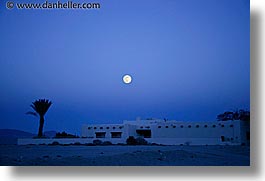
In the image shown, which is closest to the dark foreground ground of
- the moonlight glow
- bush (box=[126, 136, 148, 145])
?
bush (box=[126, 136, 148, 145])

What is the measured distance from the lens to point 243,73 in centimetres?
364

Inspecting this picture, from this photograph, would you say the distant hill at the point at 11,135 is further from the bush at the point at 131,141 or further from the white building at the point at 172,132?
the bush at the point at 131,141

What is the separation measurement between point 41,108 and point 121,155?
2.54 ft

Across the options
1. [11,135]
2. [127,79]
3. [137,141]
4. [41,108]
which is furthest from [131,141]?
[11,135]

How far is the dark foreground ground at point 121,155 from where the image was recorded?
12.1 ft

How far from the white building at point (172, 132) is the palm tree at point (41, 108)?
0.35 metres

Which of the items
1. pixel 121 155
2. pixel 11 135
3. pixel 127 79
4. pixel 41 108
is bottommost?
pixel 121 155

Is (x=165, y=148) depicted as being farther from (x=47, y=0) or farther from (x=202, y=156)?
(x=47, y=0)

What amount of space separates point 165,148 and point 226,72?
808mm

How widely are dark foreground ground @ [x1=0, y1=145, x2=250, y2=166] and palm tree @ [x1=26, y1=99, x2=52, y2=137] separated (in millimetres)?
192

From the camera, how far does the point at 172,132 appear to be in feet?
12.2

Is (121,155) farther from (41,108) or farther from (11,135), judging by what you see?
(11,135)

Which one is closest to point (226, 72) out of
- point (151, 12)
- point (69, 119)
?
point (151, 12)

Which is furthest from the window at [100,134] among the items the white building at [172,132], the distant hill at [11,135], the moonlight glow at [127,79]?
the moonlight glow at [127,79]
